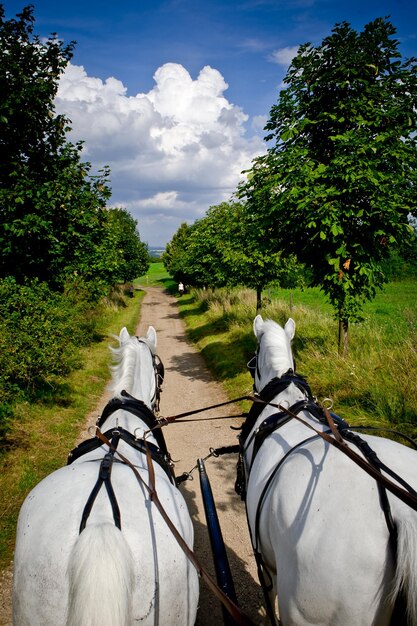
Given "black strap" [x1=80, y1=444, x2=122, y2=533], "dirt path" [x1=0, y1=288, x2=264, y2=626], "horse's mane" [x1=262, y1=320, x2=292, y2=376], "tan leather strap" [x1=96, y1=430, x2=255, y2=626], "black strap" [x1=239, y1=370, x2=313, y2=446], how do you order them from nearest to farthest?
"tan leather strap" [x1=96, y1=430, x2=255, y2=626]
"black strap" [x1=80, y1=444, x2=122, y2=533]
"black strap" [x1=239, y1=370, x2=313, y2=446]
"dirt path" [x1=0, y1=288, x2=264, y2=626]
"horse's mane" [x1=262, y1=320, x2=292, y2=376]

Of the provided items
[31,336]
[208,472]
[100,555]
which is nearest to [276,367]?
[100,555]

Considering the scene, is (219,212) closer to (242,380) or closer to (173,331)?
(173,331)

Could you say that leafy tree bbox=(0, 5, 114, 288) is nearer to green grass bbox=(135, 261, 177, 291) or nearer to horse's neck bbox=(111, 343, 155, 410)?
horse's neck bbox=(111, 343, 155, 410)

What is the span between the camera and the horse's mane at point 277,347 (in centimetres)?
317

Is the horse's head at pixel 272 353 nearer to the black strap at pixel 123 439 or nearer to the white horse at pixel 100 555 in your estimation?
the black strap at pixel 123 439

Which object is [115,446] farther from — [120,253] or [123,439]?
[120,253]

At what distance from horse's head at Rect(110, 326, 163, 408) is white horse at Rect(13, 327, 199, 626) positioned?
0.91m

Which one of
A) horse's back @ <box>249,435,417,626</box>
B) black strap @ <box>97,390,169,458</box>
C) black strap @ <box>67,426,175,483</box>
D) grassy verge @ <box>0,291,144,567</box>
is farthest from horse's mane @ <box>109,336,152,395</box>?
grassy verge @ <box>0,291,144,567</box>

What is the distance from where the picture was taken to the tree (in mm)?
5164

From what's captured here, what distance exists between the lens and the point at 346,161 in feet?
16.9

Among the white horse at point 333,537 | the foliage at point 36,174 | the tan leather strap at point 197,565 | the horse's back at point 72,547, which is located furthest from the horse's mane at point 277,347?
the foliage at point 36,174

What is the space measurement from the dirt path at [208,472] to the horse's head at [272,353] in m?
1.68

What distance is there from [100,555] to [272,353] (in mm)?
2154

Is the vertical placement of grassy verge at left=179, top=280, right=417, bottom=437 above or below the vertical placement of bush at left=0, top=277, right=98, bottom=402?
below
